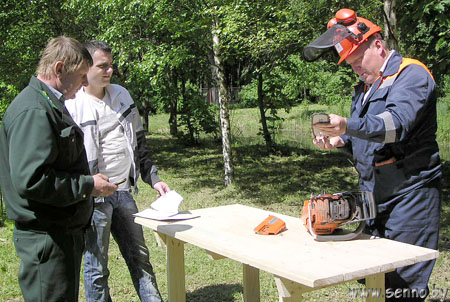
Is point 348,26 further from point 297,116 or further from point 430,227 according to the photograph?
point 297,116

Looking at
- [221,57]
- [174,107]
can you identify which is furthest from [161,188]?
[174,107]

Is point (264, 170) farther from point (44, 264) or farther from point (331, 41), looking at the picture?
point (44, 264)

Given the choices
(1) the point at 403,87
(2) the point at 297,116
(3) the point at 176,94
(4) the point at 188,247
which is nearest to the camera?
(1) the point at 403,87

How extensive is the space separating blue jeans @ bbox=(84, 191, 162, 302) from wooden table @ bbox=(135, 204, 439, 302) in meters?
0.23

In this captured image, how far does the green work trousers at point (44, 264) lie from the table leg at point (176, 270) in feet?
3.79

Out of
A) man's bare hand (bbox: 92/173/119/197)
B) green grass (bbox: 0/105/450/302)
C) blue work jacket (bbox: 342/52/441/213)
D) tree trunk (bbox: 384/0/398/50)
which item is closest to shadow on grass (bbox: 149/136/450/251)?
green grass (bbox: 0/105/450/302)

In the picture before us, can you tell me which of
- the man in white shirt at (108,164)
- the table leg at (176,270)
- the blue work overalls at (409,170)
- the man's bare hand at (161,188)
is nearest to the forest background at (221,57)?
the table leg at (176,270)

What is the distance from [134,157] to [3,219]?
4.35 m

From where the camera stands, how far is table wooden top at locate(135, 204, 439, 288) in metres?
2.29

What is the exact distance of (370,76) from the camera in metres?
3.04

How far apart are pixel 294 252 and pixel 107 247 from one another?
5.35ft

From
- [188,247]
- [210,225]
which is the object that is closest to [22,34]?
[188,247]

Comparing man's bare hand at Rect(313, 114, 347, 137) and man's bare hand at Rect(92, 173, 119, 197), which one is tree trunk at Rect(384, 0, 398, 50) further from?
man's bare hand at Rect(92, 173, 119, 197)

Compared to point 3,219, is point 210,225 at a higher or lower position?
higher
